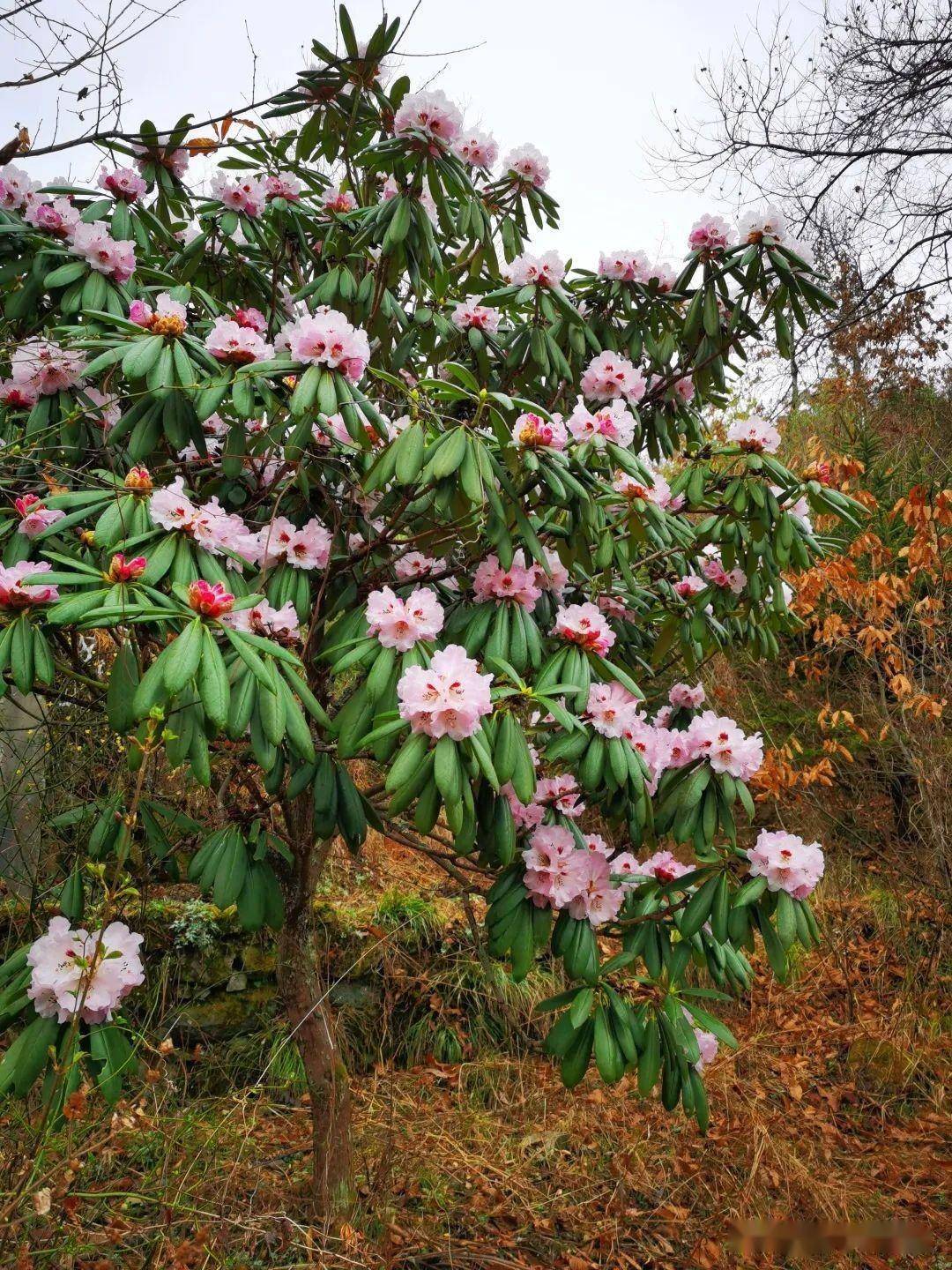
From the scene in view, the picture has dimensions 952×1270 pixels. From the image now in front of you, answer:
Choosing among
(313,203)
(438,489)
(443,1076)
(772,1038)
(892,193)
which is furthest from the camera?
(892,193)

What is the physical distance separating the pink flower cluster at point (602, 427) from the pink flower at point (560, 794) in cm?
65

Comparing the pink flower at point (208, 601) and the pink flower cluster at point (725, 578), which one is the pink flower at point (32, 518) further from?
the pink flower cluster at point (725, 578)

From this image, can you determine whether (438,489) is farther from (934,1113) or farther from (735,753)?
(934,1113)

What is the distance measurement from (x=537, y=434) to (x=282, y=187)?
1118 millimetres

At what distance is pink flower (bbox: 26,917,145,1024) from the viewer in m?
1.38

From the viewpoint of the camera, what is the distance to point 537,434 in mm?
1490

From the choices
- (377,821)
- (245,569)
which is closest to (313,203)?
(245,569)

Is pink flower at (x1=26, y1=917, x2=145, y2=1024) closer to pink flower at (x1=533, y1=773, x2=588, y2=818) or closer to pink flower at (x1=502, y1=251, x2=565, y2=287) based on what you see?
pink flower at (x1=533, y1=773, x2=588, y2=818)

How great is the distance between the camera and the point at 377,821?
167cm

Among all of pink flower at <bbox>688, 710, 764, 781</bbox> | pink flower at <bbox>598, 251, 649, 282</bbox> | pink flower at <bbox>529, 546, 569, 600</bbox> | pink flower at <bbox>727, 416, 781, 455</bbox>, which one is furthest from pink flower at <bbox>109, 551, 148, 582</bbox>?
pink flower at <bbox>598, 251, 649, 282</bbox>

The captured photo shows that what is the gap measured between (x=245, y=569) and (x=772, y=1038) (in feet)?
9.48

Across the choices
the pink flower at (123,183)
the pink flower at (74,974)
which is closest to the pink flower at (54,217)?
the pink flower at (123,183)

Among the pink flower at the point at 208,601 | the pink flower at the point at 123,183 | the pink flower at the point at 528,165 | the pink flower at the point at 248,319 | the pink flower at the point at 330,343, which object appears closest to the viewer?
the pink flower at the point at 208,601

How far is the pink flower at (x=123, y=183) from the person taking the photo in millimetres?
1938
